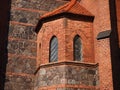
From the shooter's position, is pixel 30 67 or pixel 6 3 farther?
pixel 6 3

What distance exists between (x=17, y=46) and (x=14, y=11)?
263cm

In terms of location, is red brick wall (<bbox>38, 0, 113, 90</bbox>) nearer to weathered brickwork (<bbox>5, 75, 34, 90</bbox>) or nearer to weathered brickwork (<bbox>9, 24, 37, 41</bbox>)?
weathered brickwork (<bbox>9, 24, 37, 41</bbox>)

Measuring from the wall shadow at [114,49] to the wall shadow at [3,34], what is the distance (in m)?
6.74

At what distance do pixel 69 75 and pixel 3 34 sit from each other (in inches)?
227

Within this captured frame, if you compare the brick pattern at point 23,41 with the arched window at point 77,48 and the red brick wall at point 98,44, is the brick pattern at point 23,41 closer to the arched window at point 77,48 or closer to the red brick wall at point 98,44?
the red brick wall at point 98,44

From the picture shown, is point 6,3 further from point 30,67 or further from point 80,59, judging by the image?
point 80,59

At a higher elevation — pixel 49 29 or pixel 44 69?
pixel 49 29

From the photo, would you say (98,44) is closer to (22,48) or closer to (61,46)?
(61,46)

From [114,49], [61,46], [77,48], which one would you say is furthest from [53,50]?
[114,49]

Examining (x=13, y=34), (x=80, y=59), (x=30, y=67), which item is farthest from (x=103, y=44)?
(x=13, y=34)

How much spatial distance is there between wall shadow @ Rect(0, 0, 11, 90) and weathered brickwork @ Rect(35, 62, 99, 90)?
111 inches

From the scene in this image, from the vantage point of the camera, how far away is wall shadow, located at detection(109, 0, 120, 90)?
14.3 m

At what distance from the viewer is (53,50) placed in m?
16.0

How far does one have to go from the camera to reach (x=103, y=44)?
48.5 feet
